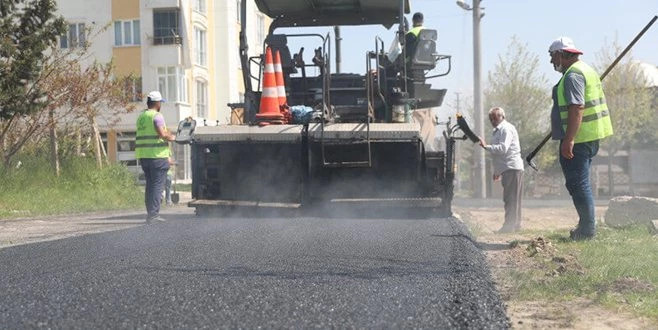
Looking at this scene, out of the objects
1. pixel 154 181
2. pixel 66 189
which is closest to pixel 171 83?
pixel 66 189

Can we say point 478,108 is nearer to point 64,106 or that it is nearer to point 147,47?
point 64,106

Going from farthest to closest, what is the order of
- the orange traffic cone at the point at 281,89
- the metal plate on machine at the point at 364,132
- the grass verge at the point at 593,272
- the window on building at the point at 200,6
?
the window on building at the point at 200,6 < the orange traffic cone at the point at 281,89 < the metal plate on machine at the point at 364,132 < the grass verge at the point at 593,272

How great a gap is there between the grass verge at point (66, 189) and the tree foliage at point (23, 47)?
1503 mm

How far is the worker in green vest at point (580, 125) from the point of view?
20.6ft

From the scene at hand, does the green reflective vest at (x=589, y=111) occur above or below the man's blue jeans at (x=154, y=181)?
above

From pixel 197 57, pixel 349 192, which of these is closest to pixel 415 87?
pixel 349 192

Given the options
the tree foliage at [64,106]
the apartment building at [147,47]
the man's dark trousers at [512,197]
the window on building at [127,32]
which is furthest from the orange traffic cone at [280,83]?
the window on building at [127,32]

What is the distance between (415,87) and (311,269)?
14.7 ft

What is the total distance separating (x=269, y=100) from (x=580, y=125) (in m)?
3.35

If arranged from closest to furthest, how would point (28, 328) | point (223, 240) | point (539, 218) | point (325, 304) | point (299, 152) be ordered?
point (28, 328) → point (325, 304) → point (223, 240) → point (299, 152) → point (539, 218)

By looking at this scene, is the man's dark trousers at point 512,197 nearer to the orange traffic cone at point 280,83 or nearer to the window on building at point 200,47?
the orange traffic cone at point 280,83

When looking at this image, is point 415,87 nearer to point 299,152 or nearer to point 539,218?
point 299,152

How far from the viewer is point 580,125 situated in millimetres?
6375

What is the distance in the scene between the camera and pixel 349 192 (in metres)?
7.99
